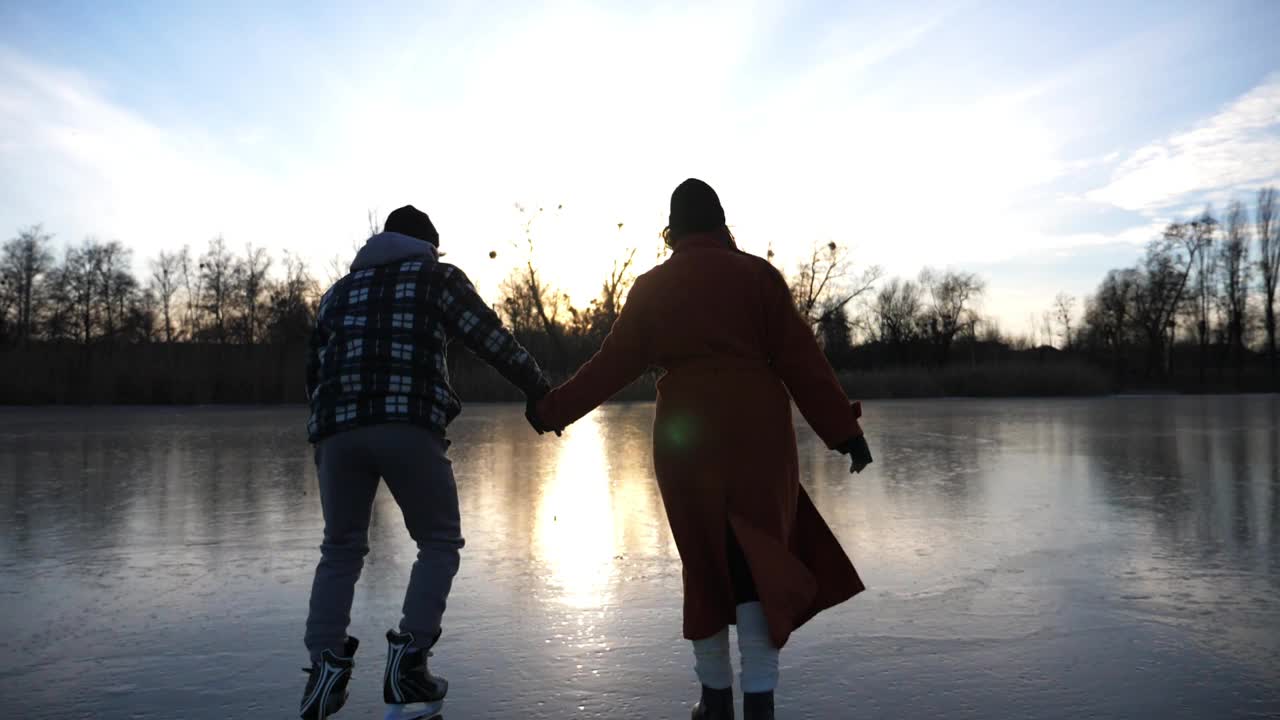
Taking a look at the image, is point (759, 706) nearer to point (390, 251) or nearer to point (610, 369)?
point (610, 369)

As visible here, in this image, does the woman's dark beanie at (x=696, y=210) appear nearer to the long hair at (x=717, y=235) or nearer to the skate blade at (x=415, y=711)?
the long hair at (x=717, y=235)

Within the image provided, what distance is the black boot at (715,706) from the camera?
2.61 metres

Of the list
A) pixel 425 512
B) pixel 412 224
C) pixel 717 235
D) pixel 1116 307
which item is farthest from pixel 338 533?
pixel 1116 307

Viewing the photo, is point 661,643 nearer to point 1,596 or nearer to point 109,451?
point 1,596

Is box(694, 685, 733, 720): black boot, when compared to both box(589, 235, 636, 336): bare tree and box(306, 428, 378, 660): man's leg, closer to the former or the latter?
box(306, 428, 378, 660): man's leg

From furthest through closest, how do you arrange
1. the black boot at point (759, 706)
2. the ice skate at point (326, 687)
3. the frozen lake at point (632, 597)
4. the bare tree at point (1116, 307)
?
the bare tree at point (1116, 307) < the frozen lake at point (632, 597) < the ice skate at point (326, 687) < the black boot at point (759, 706)

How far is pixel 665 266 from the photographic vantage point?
284 centimetres

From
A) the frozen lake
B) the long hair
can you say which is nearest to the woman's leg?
the frozen lake

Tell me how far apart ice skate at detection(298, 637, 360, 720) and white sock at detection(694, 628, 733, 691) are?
1085 mm

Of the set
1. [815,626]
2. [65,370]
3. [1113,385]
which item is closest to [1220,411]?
[1113,385]

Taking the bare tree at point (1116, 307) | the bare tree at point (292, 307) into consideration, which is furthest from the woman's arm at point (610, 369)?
the bare tree at point (1116, 307)

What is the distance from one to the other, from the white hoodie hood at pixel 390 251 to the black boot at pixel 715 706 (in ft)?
5.26

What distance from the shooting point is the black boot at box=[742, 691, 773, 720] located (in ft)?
8.19

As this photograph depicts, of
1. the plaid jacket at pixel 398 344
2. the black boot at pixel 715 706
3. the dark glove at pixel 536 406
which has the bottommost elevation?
the black boot at pixel 715 706
